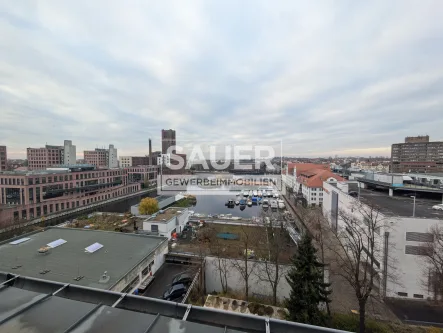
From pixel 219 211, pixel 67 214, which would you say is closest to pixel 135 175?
pixel 67 214

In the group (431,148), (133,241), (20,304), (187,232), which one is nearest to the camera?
(20,304)

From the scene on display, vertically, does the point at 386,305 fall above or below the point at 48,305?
below

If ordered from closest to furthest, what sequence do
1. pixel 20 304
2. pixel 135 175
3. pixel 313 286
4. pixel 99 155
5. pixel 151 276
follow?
pixel 20 304, pixel 313 286, pixel 151 276, pixel 135 175, pixel 99 155

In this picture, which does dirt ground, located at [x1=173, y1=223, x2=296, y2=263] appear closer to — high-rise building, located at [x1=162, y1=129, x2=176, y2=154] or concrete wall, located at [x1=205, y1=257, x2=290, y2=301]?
concrete wall, located at [x1=205, y1=257, x2=290, y2=301]

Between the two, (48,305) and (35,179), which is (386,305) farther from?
(35,179)

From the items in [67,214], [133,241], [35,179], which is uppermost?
[35,179]

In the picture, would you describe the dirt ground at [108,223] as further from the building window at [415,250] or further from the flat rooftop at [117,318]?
the building window at [415,250]

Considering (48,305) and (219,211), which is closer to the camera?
(48,305)
